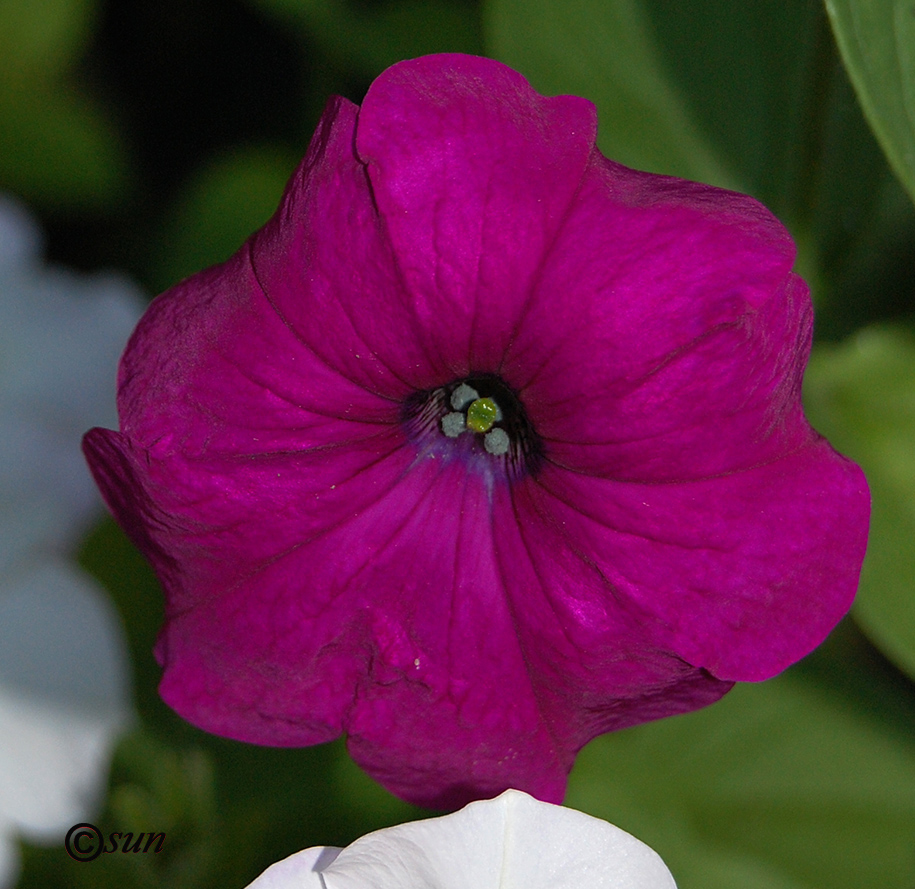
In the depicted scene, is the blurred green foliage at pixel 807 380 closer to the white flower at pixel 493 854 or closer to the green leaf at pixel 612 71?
the green leaf at pixel 612 71

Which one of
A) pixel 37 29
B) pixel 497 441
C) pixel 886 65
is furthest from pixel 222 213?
pixel 886 65

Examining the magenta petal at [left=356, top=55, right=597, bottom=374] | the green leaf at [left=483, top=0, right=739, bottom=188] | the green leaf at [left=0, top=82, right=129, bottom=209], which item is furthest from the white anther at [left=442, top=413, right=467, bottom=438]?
the green leaf at [left=0, top=82, right=129, bottom=209]

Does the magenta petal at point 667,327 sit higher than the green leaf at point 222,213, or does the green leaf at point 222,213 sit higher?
the magenta petal at point 667,327

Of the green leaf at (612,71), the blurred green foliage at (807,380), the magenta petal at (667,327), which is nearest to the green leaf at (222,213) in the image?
the blurred green foliage at (807,380)

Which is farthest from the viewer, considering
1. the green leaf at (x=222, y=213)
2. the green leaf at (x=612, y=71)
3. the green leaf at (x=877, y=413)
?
the green leaf at (x=222, y=213)

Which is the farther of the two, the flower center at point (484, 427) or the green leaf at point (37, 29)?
the green leaf at point (37, 29)

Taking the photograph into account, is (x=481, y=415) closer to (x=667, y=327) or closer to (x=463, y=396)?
(x=463, y=396)

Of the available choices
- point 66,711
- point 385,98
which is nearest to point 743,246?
point 385,98
